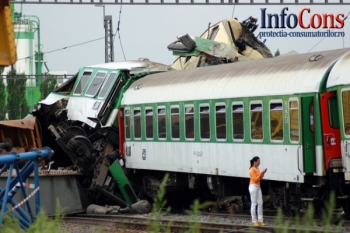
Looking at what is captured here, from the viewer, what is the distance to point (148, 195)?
2486cm

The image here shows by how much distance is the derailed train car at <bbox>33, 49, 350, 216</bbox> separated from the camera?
16562 millimetres

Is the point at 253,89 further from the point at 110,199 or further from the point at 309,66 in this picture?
the point at 110,199

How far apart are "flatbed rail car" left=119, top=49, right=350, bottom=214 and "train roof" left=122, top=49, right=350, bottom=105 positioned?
0.02 metres

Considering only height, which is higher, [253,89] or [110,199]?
[253,89]

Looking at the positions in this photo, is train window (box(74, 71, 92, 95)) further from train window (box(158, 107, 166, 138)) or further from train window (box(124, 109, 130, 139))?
train window (box(158, 107, 166, 138))

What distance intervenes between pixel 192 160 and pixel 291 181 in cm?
483

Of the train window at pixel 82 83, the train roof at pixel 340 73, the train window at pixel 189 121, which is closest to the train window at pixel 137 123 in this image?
the train window at pixel 82 83

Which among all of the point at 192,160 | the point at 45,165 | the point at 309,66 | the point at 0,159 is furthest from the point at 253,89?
the point at 45,165

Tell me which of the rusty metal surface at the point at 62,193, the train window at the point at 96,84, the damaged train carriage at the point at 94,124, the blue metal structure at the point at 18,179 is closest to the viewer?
the blue metal structure at the point at 18,179

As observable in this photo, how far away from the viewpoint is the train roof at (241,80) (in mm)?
16938

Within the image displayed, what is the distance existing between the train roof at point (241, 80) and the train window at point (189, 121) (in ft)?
0.85

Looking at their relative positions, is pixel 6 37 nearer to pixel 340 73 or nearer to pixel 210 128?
pixel 340 73

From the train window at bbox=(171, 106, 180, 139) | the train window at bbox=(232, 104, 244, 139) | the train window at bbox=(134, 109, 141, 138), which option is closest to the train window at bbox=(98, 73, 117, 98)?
the train window at bbox=(134, 109, 141, 138)

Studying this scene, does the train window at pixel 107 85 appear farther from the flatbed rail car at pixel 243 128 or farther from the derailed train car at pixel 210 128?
the flatbed rail car at pixel 243 128
